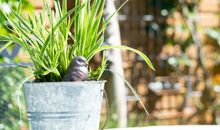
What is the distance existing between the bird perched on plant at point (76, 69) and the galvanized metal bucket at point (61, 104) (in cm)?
4

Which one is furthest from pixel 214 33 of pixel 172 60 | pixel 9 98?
pixel 9 98

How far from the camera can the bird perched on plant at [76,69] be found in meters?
1.85

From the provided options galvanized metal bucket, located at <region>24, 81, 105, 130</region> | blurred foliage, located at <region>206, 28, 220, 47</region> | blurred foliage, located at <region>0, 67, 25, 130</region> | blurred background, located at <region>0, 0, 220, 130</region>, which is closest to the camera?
galvanized metal bucket, located at <region>24, 81, 105, 130</region>

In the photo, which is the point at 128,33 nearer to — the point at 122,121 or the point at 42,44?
the point at 122,121

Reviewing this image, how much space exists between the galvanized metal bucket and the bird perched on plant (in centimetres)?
4

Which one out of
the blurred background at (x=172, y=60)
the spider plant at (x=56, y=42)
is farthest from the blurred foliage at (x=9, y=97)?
the blurred background at (x=172, y=60)

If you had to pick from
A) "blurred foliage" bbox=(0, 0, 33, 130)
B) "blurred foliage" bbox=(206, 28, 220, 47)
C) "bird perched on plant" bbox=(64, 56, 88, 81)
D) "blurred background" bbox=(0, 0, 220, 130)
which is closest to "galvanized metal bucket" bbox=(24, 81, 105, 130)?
"bird perched on plant" bbox=(64, 56, 88, 81)

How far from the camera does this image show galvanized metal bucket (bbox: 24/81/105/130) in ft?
5.96

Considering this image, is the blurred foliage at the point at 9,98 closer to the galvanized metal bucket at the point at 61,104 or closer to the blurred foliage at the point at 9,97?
the blurred foliage at the point at 9,97

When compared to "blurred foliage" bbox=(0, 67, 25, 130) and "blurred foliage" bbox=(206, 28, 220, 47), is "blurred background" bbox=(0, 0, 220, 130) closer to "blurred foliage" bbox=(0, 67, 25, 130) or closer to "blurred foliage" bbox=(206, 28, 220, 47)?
"blurred foliage" bbox=(206, 28, 220, 47)

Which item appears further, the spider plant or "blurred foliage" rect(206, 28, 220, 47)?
"blurred foliage" rect(206, 28, 220, 47)

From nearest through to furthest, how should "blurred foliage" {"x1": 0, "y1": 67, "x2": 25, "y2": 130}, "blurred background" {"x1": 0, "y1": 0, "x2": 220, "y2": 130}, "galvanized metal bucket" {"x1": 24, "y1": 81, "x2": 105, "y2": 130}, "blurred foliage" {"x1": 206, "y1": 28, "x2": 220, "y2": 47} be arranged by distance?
1. "galvanized metal bucket" {"x1": 24, "y1": 81, "x2": 105, "y2": 130}
2. "blurred foliage" {"x1": 0, "y1": 67, "x2": 25, "y2": 130}
3. "blurred background" {"x1": 0, "y1": 0, "x2": 220, "y2": 130}
4. "blurred foliage" {"x1": 206, "y1": 28, "x2": 220, "y2": 47}

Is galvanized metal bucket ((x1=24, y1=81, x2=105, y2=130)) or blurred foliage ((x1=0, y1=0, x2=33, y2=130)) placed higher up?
galvanized metal bucket ((x1=24, y1=81, x2=105, y2=130))

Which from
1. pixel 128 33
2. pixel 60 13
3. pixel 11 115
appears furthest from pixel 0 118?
pixel 128 33
